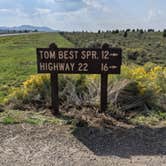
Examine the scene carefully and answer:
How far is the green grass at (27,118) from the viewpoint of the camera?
691cm

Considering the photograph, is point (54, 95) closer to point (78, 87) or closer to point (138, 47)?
point (78, 87)

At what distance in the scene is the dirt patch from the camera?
5246 mm

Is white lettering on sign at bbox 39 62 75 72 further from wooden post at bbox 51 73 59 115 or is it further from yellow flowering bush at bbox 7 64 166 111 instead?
yellow flowering bush at bbox 7 64 166 111

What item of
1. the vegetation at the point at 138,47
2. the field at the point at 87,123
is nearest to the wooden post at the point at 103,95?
the field at the point at 87,123

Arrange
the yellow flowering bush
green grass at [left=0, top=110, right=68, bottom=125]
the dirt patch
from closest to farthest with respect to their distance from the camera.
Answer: the dirt patch → green grass at [left=0, top=110, right=68, bottom=125] → the yellow flowering bush

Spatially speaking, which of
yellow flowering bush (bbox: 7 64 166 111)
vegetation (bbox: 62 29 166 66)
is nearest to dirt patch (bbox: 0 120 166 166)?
yellow flowering bush (bbox: 7 64 166 111)

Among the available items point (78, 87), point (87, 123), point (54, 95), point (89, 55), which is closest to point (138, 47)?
point (78, 87)

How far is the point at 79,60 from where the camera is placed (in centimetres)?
743

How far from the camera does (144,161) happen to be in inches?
207

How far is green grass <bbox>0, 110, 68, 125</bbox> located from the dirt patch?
20 centimetres

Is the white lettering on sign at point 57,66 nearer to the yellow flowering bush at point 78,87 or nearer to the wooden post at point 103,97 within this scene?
the wooden post at point 103,97

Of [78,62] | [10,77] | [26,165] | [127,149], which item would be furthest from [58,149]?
[10,77]

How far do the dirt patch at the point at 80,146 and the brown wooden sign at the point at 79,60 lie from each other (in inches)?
51.3

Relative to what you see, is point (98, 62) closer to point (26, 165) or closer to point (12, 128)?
point (12, 128)
